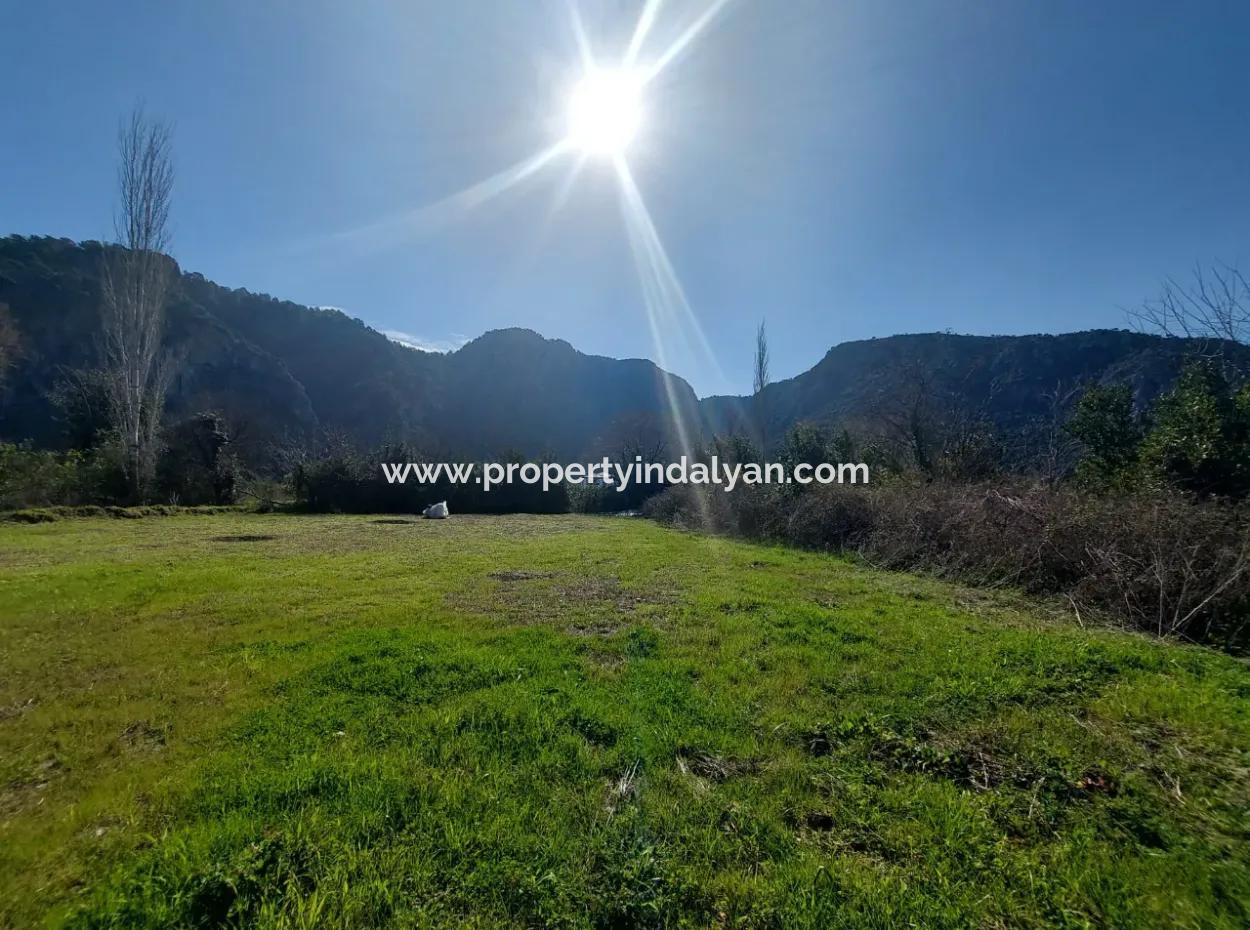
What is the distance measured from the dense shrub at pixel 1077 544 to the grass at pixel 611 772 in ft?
4.06

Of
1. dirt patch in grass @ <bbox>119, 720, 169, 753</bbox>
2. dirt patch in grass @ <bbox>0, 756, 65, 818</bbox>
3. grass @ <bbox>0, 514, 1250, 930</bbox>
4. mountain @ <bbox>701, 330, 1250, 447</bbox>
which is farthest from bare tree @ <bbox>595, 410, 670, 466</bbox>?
dirt patch in grass @ <bbox>0, 756, 65, 818</bbox>

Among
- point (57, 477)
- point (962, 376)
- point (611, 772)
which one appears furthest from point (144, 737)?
point (962, 376)

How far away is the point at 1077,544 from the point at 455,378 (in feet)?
223

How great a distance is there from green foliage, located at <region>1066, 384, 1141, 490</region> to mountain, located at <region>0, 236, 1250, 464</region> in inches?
32.2

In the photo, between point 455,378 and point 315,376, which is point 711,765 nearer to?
point 315,376

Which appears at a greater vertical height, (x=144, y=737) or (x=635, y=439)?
(x=635, y=439)

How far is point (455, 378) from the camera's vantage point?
66125 millimetres

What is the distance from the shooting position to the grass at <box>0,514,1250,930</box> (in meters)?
1.75

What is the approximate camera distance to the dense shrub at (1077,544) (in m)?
5.17

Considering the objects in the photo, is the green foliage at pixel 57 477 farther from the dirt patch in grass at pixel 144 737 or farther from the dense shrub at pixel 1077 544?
the dense shrub at pixel 1077 544

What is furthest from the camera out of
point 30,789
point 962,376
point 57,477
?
point 962,376

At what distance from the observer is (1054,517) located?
275 inches

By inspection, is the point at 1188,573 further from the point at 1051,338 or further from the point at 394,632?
the point at 1051,338

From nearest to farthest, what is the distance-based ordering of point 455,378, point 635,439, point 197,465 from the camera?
point 197,465 < point 635,439 < point 455,378
